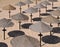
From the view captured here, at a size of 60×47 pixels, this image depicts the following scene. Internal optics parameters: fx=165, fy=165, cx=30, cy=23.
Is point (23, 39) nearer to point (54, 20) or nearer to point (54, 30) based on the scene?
point (54, 20)

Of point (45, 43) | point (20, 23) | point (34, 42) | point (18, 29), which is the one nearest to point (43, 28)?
point (45, 43)

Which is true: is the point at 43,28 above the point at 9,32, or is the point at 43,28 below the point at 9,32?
above

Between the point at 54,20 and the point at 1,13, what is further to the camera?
the point at 1,13

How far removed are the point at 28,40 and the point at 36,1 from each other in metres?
41.0

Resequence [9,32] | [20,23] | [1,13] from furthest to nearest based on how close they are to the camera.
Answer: [1,13], [20,23], [9,32]

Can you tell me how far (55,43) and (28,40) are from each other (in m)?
8.52

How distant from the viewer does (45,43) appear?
98.4 feet

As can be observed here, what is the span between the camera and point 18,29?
120 feet

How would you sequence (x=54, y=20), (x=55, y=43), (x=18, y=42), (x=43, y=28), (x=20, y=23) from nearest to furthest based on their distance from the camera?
(x=18, y=42), (x=43, y=28), (x=55, y=43), (x=54, y=20), (x=20, y=23)

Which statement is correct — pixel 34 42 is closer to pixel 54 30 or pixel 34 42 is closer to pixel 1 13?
pixel 54 30

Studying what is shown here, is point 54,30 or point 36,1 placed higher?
point 36,1

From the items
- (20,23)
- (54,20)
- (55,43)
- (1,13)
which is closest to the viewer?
(55,43)

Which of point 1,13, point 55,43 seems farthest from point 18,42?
point 1,13

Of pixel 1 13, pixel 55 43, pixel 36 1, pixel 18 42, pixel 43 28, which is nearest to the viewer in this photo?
pixel 18 42
